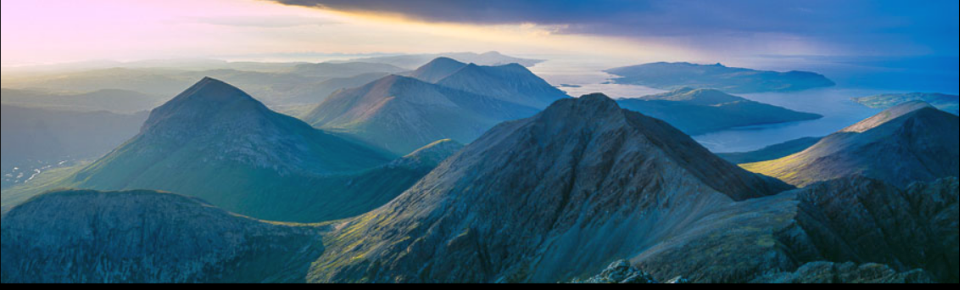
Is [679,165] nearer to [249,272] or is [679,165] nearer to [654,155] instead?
[654,155]

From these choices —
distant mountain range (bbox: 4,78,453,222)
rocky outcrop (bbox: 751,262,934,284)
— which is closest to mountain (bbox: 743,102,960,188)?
rocky outcrop (bbox: 751,262,934,284)

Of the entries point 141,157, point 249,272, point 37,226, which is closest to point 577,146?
point 249,272

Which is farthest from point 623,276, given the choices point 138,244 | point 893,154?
point 893,154

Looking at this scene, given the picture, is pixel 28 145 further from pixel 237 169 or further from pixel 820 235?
pixel 820 235

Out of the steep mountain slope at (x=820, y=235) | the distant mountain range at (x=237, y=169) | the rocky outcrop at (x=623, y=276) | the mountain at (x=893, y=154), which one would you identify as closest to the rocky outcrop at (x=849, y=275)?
the steep mountain slope at (x=820, y=235)

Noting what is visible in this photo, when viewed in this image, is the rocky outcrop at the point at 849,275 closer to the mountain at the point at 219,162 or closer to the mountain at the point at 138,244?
the mountain at the point at 138,244
